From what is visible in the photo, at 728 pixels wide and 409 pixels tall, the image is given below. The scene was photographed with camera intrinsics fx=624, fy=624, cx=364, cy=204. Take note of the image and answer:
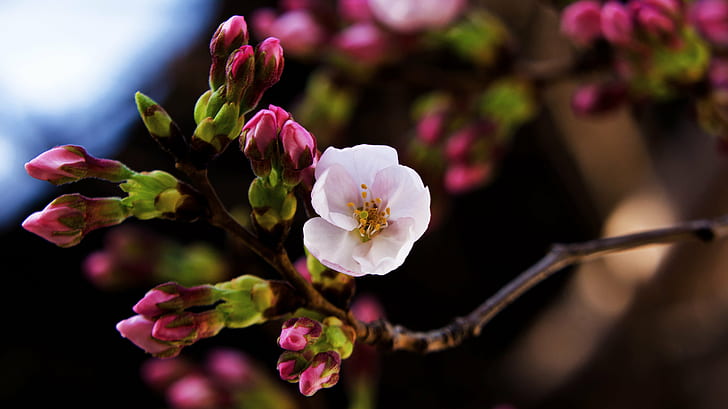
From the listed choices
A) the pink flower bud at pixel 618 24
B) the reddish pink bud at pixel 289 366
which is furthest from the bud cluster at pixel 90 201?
the pink flower bud at pixel 618 24

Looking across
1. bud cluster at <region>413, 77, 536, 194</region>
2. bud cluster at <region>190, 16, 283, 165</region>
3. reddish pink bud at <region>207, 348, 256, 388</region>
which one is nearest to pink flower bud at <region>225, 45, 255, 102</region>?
bud cluster at <region>190, 16, 283, 165</region>

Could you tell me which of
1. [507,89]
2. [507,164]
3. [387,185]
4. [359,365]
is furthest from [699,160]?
[387,185]

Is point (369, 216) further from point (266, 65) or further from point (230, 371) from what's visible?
point (230, 371)

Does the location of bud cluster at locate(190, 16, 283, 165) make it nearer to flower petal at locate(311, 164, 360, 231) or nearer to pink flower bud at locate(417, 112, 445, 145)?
flower petal at locate(311, 164, 360, 231)

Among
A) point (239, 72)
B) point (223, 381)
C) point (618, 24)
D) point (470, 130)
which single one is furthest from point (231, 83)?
point (223, 381)

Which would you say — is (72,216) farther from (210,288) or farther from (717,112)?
(717,112)

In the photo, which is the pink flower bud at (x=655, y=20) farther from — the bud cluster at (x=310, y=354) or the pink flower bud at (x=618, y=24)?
the bud cluster at (x=310, y=354)
